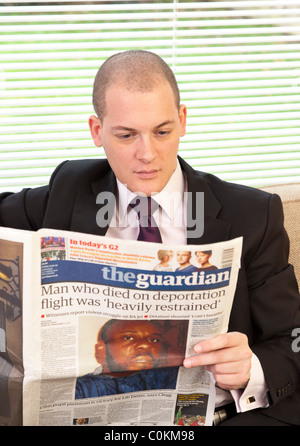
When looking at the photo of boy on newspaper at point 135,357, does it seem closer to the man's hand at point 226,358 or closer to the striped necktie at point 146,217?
the man's hand at point 226,358

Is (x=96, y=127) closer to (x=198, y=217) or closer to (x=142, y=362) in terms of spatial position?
(x=198, y=217)

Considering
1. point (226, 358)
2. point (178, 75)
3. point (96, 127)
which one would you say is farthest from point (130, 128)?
point (178, 75)

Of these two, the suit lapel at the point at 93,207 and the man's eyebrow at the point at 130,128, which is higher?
the man's eyebrow at the point at 130,128

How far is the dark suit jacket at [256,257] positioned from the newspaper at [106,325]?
18 centimetres

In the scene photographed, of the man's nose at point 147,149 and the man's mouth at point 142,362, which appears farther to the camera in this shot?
the man's nose at point 147,149

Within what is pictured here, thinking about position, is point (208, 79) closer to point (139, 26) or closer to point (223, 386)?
point (139, 26)

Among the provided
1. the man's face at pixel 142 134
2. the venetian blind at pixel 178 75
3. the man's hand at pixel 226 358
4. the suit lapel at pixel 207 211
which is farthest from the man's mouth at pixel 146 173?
the venetian blind at pixel 178 75

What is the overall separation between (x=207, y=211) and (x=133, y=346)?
0.40 meters

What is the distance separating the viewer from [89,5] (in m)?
2.09

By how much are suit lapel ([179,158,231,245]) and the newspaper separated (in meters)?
0.23

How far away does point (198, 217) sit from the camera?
1437 mm

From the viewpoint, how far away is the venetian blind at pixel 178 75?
2109 millimetres

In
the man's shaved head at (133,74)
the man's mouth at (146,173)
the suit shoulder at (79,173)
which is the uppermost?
the man's shaved head at (133,74)

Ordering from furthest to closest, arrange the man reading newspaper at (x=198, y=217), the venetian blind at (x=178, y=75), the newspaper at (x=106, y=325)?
the venetian blind at (x=178, y=75) < the man reading newspaper at (x=198, y=217) < the newspaper at (x=106, y=325)
